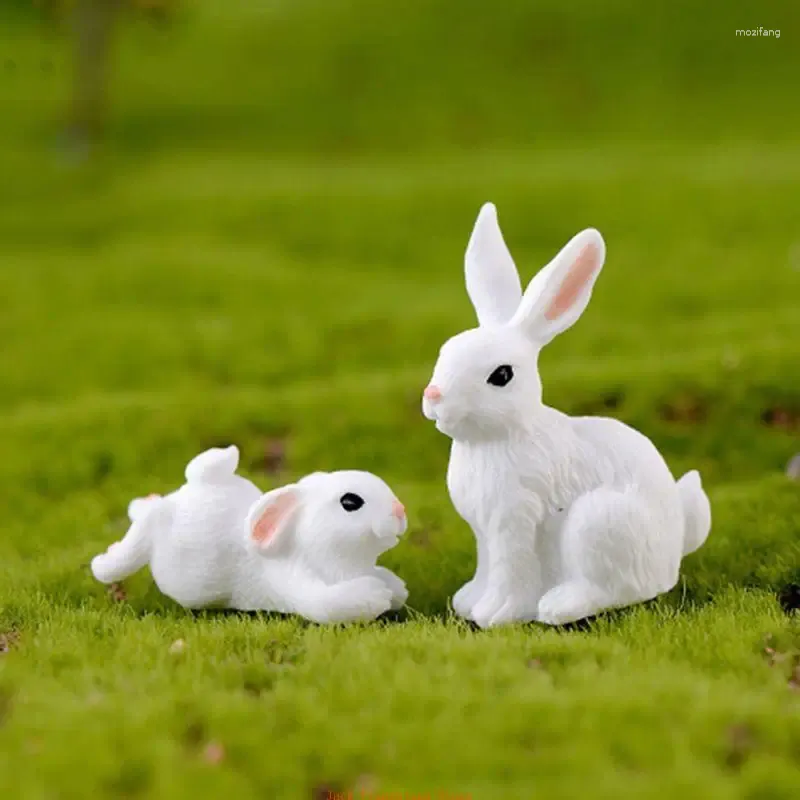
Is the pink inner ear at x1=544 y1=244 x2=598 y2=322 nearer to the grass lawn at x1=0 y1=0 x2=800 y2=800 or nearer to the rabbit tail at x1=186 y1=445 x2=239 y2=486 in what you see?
the grass lawn at x1=0 y1=0 x2=800 y2=800

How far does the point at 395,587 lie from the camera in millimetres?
5961

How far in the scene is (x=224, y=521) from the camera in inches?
232

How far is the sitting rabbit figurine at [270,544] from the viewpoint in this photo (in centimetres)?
564

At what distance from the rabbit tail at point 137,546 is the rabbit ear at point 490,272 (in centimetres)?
210

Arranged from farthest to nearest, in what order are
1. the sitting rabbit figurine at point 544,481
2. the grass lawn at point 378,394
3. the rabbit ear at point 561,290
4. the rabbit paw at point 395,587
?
the rabbit paw at point 395,587 < the rabbit ear at point 561,290 < the sitting rabbit figurine at point 544,481 < the grass lawn at point 378,394

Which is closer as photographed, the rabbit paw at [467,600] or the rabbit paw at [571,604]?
the rabbit paw at [571,604]

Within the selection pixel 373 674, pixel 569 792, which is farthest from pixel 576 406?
pixel 569 792

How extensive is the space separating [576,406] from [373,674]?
18.1ft

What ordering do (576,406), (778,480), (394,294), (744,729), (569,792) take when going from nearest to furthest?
(569,792) → (744,729) → (778,480) → (576,406) → (394,294)

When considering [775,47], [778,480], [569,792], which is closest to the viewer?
[569,792]

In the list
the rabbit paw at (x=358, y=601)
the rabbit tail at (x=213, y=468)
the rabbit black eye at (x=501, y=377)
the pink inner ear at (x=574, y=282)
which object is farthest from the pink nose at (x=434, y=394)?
the rabbit tail at (x=213, y=468)

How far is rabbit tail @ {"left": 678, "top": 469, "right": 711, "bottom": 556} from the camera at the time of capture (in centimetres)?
603

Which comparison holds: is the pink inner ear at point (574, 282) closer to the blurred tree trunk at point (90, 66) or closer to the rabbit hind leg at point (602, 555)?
the rabbit hind leg at point (602, 555)

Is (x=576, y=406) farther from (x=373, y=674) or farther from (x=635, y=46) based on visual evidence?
(x=635, y=46)
